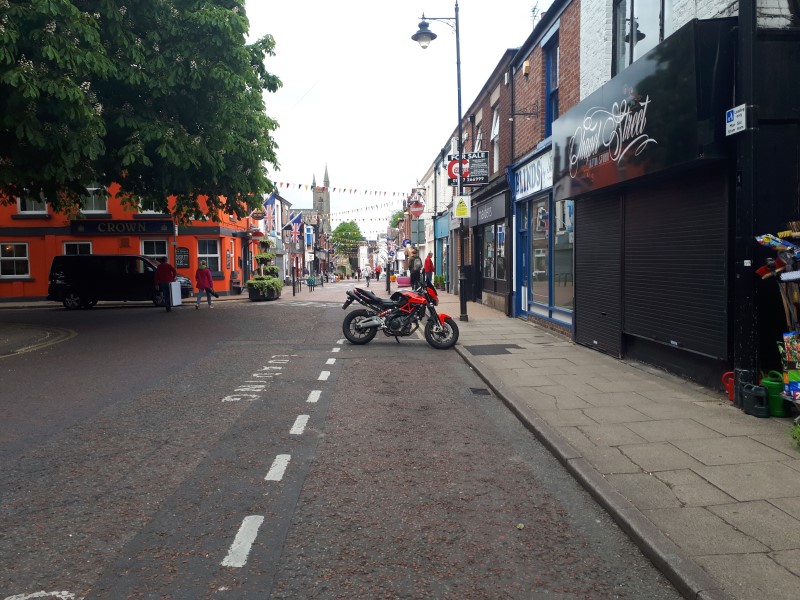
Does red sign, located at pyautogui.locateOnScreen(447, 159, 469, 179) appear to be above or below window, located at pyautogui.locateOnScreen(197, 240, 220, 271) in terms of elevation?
above

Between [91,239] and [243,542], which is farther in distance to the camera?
[91,239]

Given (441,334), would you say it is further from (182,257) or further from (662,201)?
(182,257)

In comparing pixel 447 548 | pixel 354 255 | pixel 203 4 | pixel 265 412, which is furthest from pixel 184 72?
pixel 354 255

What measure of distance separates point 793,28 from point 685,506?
5246mm

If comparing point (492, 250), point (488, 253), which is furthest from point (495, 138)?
point (488, 253)

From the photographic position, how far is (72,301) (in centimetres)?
2517

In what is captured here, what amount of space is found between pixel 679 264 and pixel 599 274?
2854 mm

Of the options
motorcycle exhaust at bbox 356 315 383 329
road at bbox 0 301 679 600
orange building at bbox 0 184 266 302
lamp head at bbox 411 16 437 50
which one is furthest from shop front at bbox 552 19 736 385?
orange building at bbox 0 184 266 302

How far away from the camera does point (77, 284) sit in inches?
993

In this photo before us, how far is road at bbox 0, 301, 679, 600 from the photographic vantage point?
11.3 feet

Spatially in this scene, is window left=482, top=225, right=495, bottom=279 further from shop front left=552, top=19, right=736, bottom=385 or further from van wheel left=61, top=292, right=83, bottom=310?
van wheel left=61, top=292, right=83, bottom=310

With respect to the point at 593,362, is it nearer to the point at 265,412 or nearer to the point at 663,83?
the point at 663,83

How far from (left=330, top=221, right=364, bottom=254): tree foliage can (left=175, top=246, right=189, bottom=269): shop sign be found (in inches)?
3928

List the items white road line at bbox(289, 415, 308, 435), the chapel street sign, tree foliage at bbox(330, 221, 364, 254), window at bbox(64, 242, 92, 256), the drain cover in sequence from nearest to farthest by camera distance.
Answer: white road line at bbox(289, 415, 308, 435) < the drain cover < the chapel street sign < window at bbox(64, 242, 92, 256) < tree foliage at bbox(330, 221, 364, 254)
